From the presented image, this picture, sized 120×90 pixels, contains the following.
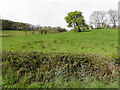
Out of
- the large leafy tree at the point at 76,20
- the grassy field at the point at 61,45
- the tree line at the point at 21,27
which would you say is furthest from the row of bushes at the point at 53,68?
the large leafy tree at the point at 76,20

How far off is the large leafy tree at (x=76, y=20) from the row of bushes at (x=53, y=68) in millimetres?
25575

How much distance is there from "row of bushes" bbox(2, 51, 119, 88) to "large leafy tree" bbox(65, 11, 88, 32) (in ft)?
83.9

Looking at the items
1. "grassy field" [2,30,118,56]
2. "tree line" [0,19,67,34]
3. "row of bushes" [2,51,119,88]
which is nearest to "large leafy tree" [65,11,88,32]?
"tree line" [0,19,67,34]

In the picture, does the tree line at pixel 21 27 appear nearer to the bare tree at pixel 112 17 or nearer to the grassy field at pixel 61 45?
the grassy field at pixel 61 45

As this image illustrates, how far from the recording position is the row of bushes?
3824mm

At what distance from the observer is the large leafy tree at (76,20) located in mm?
29484

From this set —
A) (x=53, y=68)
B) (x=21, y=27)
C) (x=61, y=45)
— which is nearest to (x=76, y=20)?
(x=21, y=27)

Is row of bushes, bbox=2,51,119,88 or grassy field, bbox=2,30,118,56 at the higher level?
grassy field, bbox=2,30,118,56

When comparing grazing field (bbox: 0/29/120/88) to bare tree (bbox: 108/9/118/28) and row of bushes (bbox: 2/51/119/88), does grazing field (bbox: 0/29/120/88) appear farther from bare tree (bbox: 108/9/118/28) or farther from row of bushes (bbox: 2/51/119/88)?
bare tree (bbox: 108/9/118/28)

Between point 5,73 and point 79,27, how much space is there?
2714cm

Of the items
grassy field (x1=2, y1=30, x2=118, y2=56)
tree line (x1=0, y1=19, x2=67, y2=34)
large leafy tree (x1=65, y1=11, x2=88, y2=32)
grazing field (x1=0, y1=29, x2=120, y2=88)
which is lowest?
grazing field (x1=0, y1=29, x2=120, y2=88)

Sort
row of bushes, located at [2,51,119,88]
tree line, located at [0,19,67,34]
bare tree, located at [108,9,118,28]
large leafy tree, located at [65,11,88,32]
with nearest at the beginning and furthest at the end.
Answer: row of bushes, located at [2,51,119,88] < tree line, located at [0,19,67,34] < large leafy tree, located at [65,11,88,32] < bare tree, located at [108,9,118,28]

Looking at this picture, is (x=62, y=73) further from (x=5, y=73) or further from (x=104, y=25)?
(x=104, y=25)

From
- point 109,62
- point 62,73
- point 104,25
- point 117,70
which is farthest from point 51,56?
point 104,25
